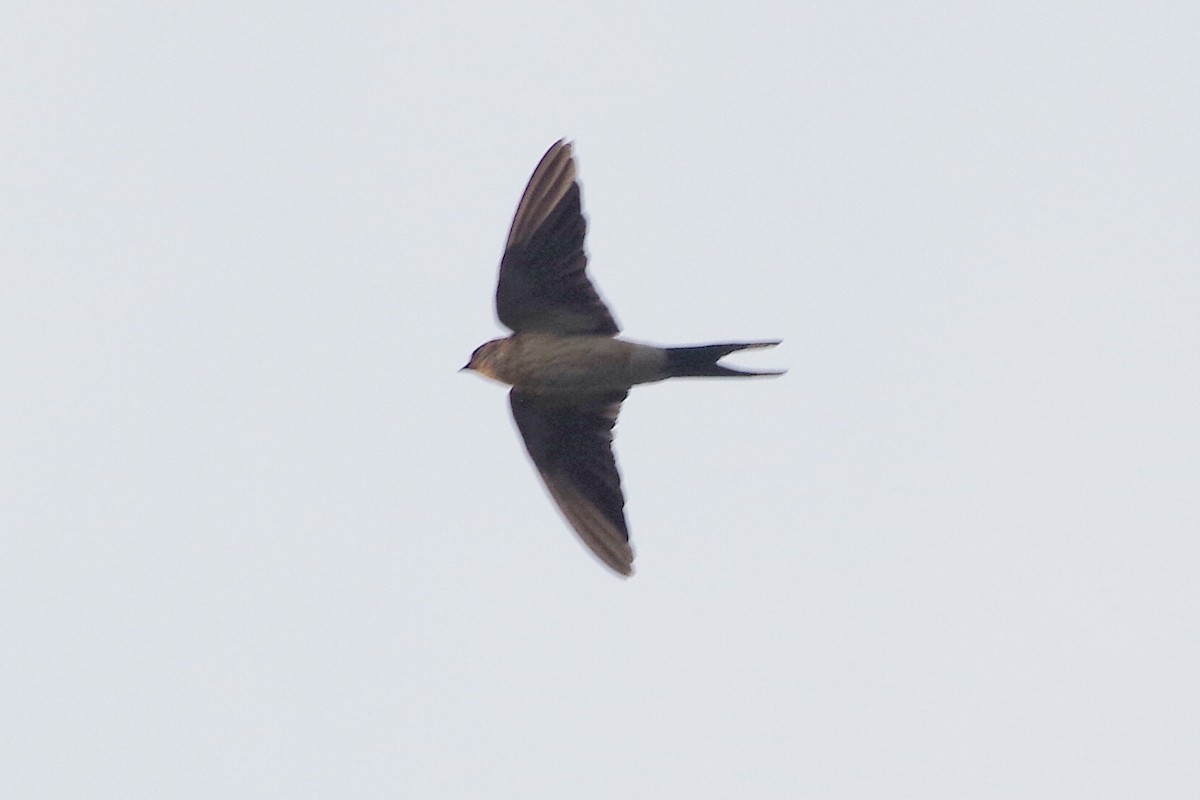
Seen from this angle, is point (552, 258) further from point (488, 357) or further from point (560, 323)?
point (488, 357)

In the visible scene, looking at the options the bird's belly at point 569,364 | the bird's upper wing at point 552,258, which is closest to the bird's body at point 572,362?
the bird's belly at point 569,364

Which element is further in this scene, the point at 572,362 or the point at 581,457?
the point at 581,457

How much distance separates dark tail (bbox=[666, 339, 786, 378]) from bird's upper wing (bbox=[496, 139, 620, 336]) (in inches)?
14.1

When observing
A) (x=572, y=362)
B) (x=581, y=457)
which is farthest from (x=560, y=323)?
(x=581, y=457)

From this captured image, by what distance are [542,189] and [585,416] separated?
127 centimetres

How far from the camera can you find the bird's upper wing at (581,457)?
1095cm

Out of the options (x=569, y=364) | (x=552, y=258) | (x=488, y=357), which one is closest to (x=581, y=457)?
(x=569, y=364)

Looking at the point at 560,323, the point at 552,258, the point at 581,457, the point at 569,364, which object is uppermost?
the point at 552,258

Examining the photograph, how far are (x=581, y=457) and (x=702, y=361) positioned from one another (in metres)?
0.92

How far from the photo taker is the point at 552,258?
34.9ft

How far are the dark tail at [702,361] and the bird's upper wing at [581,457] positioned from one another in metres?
0.52

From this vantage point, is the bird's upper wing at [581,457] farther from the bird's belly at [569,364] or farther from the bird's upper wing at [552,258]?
the bird's upper wing at [552,258]

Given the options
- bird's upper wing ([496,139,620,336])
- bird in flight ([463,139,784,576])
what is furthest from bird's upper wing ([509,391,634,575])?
bird's upper wing ([496,139,620,336])

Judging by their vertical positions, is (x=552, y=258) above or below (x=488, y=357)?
above
